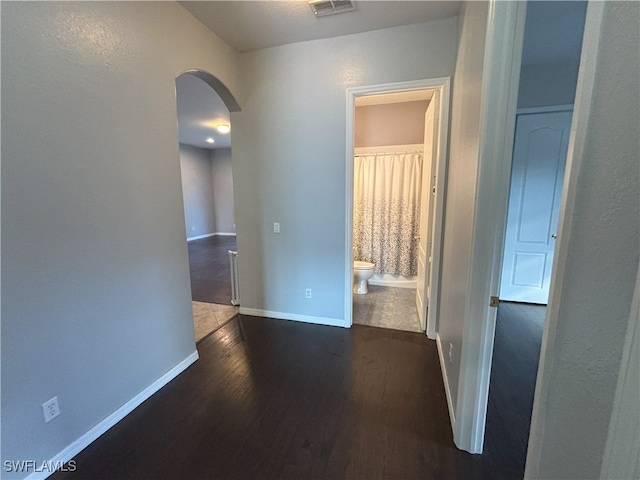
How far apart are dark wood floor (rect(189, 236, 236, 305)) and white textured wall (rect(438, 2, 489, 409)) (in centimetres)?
265

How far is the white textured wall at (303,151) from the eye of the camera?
7.72 feet

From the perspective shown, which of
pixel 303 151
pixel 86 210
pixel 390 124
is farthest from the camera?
pixel 390 124

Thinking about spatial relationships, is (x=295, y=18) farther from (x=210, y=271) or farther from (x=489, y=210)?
(x=210, y=271)

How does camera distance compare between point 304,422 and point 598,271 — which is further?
point 304,422

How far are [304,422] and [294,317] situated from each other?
1410mm

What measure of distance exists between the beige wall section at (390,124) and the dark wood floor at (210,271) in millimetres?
2928

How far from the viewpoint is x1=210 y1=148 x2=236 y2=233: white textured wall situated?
8.80 m

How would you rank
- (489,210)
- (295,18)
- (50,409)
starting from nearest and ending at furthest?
(489,210) < (50,409) < (295,18)

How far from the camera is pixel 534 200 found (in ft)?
10.7

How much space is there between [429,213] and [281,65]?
1999 mm

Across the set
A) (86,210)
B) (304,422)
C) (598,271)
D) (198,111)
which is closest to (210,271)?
(198,111)

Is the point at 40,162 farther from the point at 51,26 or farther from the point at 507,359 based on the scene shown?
the point at 507,359

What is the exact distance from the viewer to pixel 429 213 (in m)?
2.68

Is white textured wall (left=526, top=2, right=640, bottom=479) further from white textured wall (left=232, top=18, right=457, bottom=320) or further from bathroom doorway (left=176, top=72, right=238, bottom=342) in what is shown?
bathroom doorway (left=176, top=72, right=238, bottom=342)
